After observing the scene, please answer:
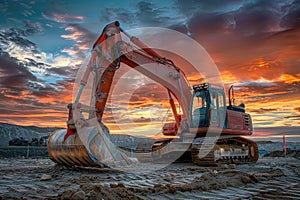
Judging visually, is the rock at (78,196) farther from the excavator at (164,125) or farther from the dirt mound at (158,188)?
the excavator at (164,125)

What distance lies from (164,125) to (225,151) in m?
3.01

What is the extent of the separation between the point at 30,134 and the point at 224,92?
70095mm

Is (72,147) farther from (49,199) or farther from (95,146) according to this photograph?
(49,199)

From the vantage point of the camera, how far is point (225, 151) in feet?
39.9

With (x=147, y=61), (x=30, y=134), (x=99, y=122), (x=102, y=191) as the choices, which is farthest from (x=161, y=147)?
(x=30, y=134)

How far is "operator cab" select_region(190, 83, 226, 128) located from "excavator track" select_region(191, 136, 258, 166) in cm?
77

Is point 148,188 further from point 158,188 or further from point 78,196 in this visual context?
point 78,196

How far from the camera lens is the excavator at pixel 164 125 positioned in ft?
26.4

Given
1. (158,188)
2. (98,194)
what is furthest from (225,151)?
(98,194)

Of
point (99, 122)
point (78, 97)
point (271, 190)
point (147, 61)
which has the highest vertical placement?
point (147, 61)

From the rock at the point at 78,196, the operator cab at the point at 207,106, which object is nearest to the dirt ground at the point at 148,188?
the rock at the point at 78,196

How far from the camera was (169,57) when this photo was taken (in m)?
12.5

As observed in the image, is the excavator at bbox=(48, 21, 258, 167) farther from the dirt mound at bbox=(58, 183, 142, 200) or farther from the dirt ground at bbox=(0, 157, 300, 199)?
the dirt mound at bbox=(58, 183, 142, 200)

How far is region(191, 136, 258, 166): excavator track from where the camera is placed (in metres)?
11.2
